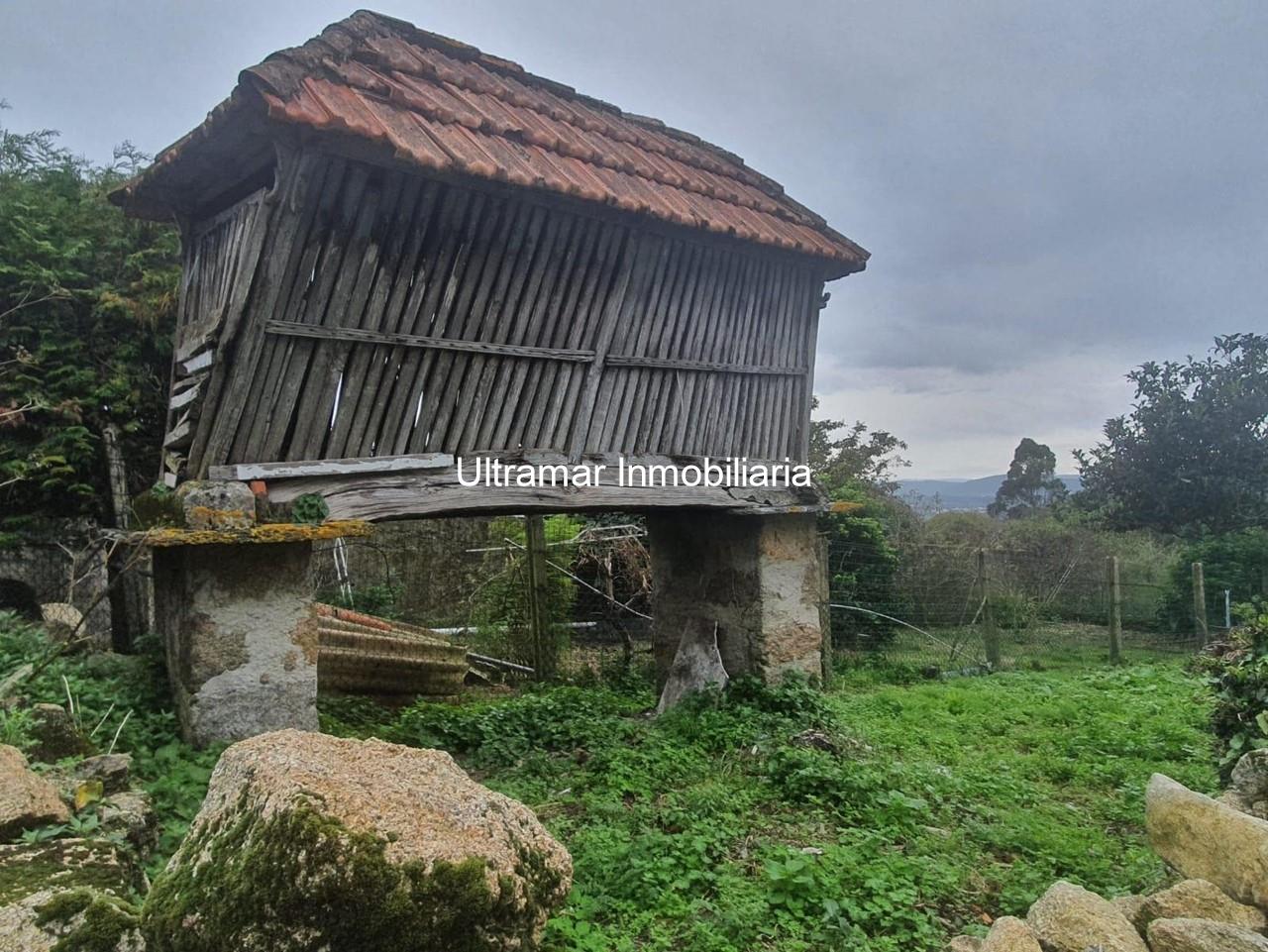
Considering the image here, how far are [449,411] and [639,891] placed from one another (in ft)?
9.91

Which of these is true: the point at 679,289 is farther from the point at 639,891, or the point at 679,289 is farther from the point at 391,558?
the point at 391,558

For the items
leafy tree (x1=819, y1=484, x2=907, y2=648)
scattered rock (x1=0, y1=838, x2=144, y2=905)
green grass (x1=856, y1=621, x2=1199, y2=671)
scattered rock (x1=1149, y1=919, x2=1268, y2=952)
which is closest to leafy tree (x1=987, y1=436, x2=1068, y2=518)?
green grass (x1=856, y1=621, x2=1199, y2=671)

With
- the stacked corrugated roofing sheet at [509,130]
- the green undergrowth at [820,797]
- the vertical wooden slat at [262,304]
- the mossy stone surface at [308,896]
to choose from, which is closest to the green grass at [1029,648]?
the green undergrowth at [820,797]

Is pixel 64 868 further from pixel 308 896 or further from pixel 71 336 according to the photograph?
pixel 71 336

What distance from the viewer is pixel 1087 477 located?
17688 mm

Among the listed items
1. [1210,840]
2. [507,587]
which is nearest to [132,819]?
[1210,840]

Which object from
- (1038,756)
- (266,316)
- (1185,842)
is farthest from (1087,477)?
(266,316)

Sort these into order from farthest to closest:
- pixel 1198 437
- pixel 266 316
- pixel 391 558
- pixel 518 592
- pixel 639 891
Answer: pixel 1198 437 < pixel 391 558 < pixel 518 592 < pixel 266 316 < pixel 639 891

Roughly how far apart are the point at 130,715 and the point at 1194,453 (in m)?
18.1

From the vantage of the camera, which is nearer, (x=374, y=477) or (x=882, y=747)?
(x=374, y=477)

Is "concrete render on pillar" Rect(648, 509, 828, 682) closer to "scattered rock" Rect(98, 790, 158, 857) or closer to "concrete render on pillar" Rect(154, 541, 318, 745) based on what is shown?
"concrete render on pillar" Rect(154, 541, 318, 745)

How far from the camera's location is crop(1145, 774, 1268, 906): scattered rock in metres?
2.85

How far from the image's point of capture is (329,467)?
4684 mm

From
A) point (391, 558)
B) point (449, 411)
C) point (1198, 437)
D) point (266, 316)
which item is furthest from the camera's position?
point (1198, 437)
